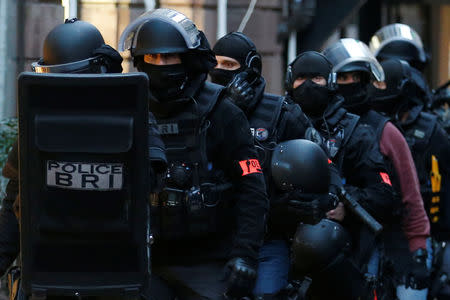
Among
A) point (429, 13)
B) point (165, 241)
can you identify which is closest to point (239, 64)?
point (165, 241)

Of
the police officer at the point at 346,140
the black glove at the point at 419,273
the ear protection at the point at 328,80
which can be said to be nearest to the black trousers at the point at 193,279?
the police officer at the point at 346,140

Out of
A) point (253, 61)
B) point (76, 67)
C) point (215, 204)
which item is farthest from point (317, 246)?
point (76, 67)

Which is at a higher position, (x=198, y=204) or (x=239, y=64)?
(x=239, y=64)

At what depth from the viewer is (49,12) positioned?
9547mm

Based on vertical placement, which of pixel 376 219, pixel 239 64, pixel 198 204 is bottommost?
pixel 376 219

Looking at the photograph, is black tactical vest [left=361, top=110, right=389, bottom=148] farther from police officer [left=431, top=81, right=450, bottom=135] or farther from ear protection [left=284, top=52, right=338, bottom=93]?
police officer [left=431, top=81, right=450, bottom=135]

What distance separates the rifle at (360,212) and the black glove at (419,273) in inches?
42.5

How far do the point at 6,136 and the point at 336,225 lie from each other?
231cm

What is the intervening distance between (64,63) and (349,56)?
305cm

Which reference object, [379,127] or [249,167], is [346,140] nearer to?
[379,127]

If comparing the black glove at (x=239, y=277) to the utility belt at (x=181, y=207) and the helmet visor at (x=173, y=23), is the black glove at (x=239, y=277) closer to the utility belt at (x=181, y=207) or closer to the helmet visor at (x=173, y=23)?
the utility belt at (x=181, y=207)

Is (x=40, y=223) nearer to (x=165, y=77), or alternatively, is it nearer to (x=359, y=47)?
(x=165, y=77)

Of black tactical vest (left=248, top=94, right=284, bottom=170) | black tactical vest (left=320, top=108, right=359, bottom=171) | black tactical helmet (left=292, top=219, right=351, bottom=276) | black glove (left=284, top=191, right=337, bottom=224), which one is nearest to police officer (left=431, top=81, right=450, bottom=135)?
black tactical vest (left=320, top=108, right=359, bottom=171)

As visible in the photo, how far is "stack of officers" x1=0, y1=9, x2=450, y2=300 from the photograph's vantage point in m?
4.97
